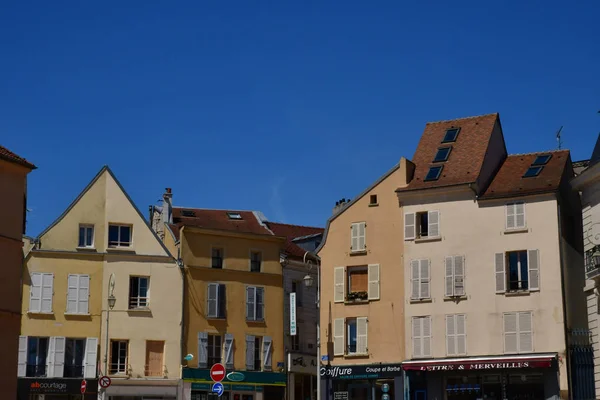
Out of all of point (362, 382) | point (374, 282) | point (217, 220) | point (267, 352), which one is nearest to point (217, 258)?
point (217, 220)

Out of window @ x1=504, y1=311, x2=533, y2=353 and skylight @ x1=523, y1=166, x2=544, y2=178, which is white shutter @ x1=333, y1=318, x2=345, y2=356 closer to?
window @ x1=504, y1=311, x2=533, y2=353

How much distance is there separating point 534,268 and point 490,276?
196cm

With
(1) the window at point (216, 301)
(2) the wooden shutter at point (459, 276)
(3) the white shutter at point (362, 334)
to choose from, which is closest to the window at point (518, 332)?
(2) the wooden shutter at point (459, 276)

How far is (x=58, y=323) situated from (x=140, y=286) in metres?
4.51

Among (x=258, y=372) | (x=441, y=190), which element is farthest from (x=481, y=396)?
(x=258, y=372)

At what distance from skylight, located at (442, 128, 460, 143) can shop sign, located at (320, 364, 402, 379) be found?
35.5 ft

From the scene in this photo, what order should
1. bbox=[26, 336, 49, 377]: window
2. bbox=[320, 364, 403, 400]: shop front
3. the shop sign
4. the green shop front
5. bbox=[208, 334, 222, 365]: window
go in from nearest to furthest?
bbox=[320, 364, 403, 400]: shop front → the shop sign → bbox=[26, 336, 49, 377]: window → the green shop front → bbox=[208, 334, 222, 365]: window

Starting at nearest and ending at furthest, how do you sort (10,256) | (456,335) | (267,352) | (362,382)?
(10,256), (456,335), (362,382), (267,352)

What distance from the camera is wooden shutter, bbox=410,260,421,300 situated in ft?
155

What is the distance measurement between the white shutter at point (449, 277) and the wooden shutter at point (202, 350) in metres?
14.2

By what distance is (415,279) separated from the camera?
4744 cm

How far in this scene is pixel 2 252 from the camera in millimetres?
35219

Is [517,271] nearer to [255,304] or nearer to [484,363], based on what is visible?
[484,363]

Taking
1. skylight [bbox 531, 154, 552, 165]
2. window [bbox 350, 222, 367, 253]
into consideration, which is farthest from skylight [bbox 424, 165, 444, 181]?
skylight [bbox 531, 154, 552, 165]
